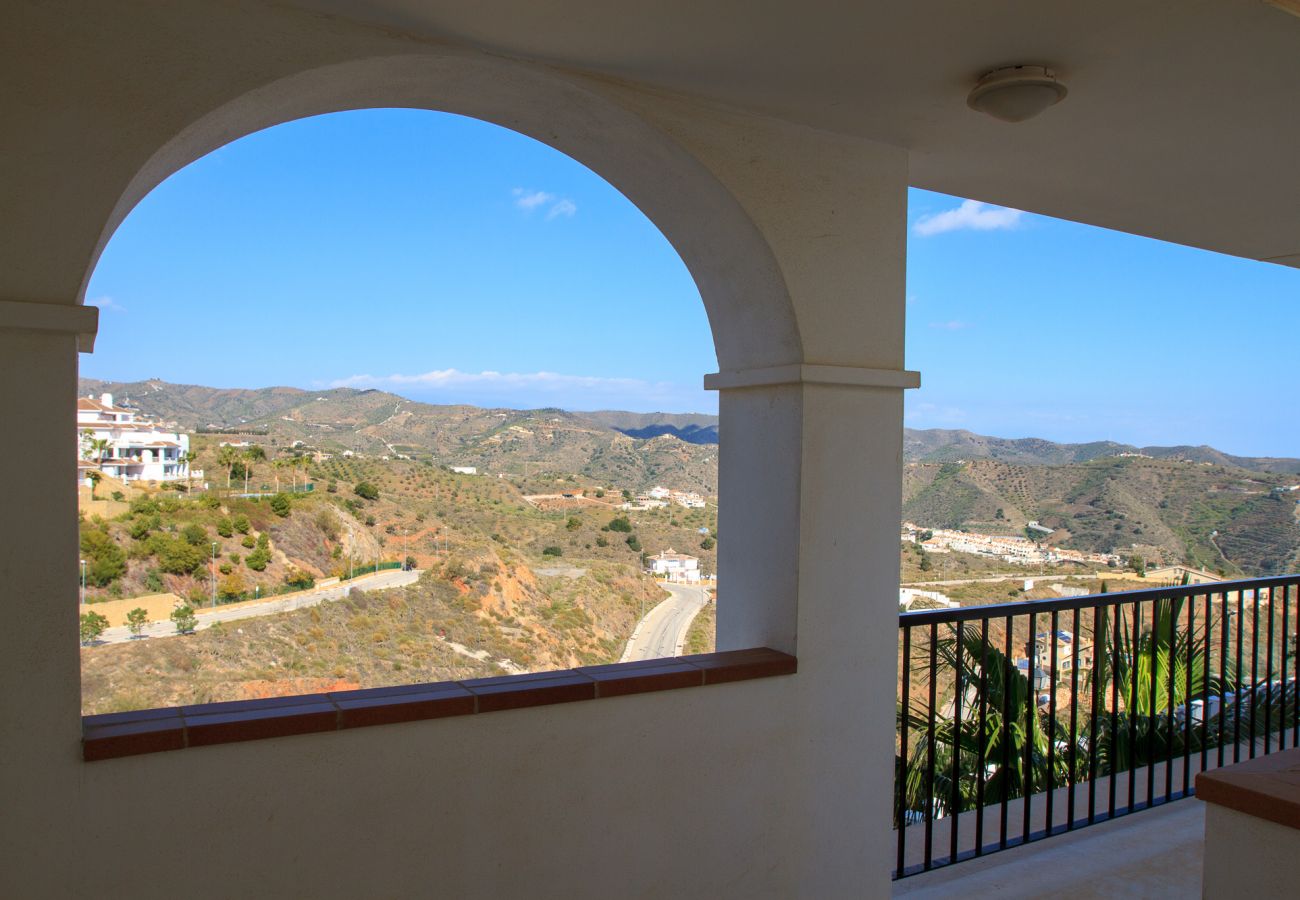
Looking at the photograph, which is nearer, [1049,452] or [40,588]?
[40,588]

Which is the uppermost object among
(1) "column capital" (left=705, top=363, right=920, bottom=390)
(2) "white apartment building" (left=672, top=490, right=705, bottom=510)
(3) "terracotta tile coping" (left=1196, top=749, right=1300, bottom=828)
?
(1) "column capital" (left=705, top=363, right=920, bottom=390)

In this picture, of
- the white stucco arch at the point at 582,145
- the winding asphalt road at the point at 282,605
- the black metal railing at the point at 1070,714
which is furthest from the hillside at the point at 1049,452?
the white stucco arch at the point at 582,145

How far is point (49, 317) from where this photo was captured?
4.98ft

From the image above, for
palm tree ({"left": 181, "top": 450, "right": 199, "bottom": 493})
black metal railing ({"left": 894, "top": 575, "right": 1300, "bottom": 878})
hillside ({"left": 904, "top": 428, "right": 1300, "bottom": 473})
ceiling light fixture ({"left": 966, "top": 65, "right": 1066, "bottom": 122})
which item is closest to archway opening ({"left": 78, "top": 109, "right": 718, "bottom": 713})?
palm tree ({"left": 181, "top": 450, "right": 199, "bottom": 493})

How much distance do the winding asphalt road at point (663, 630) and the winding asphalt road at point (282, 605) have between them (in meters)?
2.84

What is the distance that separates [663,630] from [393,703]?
725cm

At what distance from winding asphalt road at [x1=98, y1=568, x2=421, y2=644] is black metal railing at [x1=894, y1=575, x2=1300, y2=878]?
22.1 feet

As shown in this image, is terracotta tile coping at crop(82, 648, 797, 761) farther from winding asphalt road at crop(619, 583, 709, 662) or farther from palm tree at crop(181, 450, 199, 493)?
palm tree at crop(181, 450, 199, 493)

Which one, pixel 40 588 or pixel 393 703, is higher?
pixel 40 588

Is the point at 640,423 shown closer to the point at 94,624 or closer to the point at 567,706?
the point at 94,624

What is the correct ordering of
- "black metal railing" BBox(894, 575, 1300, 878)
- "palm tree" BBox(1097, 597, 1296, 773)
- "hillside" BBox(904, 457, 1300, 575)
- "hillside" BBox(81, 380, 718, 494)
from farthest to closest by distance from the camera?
"hillside" BBox(81, 380, 718, 494), "hillside" BBox(904, 457, 1300, 575), "palm tree" BBox(1097, 597, 1296, 773), "black metal railing" BBox(894, 575, 1300, 878)

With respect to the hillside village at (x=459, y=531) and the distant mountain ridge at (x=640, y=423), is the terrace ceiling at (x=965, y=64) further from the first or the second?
the distant mountain ridge at (x=640, y=423)

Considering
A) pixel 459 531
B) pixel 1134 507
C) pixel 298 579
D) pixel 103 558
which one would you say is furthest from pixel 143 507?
pixel 1134 507

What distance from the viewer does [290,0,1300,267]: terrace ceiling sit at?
5.64 ft
